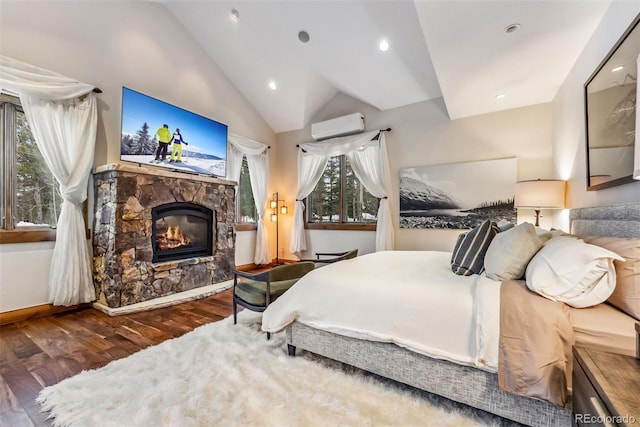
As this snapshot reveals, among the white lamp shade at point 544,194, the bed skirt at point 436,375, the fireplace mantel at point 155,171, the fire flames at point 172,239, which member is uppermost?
the fireplace mantel at point 155,171

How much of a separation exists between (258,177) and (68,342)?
3.65m

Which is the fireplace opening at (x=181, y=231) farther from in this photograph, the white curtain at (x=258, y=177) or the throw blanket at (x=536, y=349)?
the throw blanket at (x=536, y=349)

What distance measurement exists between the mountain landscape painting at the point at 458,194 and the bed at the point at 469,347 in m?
1.88

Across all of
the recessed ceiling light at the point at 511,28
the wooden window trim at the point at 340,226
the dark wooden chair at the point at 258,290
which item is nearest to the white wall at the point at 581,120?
the recessed ceiling light at the point at 511,28

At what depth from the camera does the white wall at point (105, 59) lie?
2.73 meters

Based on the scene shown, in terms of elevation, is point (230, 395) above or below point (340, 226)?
below

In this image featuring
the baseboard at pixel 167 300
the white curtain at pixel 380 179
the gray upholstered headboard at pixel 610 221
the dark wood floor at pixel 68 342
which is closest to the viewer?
the gray upholstered headboard at pixel 610 221

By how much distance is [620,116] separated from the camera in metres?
1.72

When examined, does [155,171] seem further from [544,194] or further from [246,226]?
[544,194]

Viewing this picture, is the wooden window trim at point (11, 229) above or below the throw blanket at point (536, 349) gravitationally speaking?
above

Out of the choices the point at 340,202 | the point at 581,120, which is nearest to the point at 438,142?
the point at 581,120

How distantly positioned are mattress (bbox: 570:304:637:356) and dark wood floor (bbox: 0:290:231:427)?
2.58m

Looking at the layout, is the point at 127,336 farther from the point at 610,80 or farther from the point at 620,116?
the point at 610,80

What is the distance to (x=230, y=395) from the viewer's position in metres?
1.57
